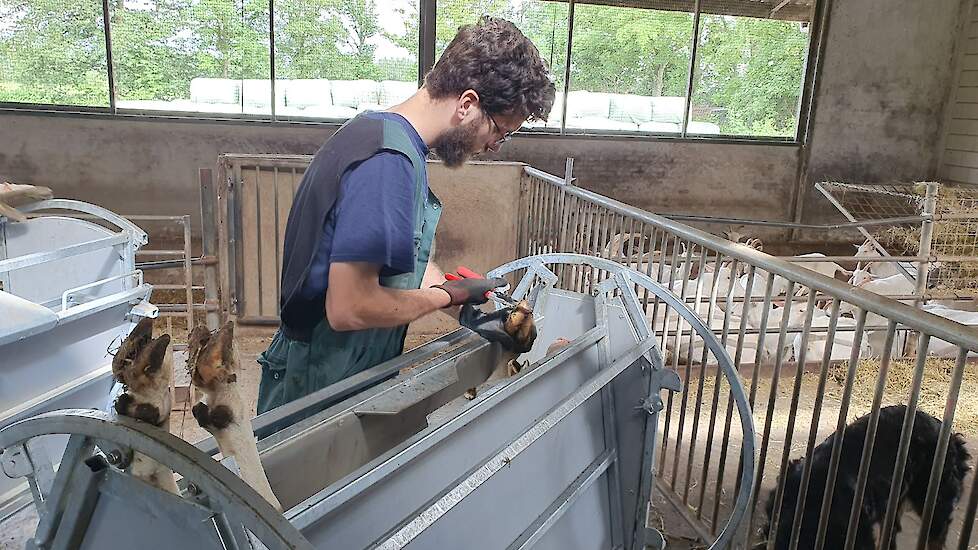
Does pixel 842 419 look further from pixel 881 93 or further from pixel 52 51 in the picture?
pixel 881 93

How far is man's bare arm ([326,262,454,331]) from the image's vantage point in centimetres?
141

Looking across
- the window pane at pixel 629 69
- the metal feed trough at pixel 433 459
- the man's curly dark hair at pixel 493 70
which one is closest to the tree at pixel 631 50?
the window pane at pixel 629 69

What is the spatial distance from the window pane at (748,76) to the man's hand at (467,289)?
7737mm

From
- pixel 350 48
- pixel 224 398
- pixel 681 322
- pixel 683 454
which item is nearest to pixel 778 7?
pixel 350 48

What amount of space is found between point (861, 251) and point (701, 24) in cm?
359

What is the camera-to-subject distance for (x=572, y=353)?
1800 mm

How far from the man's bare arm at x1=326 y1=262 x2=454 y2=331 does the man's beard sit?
408 mm

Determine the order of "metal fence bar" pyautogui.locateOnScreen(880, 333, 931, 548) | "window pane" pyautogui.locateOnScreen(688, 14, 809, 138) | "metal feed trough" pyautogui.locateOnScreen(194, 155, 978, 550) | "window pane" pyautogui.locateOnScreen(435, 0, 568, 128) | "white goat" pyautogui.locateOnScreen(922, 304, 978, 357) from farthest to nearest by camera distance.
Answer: "window pane" pyautogui.locateOnScreen(688, 14, 809, 138) → "window pane" pyautogui.locateOnScreen(435, 0, 568, 128) → "white goat" pyautogui.locateOnScreen(922, 304, 978, 357) → "metal feed trough" pyautogui.locateOnScreen(194, 155, 978, 550) → "metal fence bar" pyautogui.locateOnScreen(880, 333, 931, 548)

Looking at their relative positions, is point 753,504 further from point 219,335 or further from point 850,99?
point 850,99

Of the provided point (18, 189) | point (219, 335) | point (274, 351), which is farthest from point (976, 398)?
point (18, 189)

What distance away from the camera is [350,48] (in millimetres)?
7664

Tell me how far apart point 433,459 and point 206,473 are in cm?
55

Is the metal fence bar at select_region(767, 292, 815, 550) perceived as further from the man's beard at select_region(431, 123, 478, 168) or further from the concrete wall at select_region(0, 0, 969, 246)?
the concrete wall at select_region(0, 0, 969, 246)

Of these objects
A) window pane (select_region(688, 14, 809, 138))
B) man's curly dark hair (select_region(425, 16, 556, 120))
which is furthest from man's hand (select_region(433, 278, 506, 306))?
window pane (select_region(688, 14, 809, 138))
